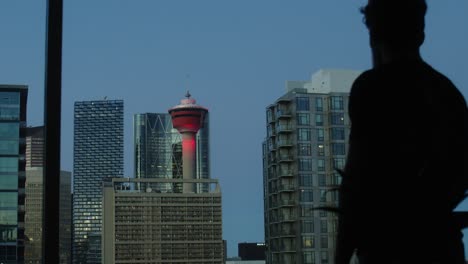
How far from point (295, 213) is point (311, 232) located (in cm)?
165

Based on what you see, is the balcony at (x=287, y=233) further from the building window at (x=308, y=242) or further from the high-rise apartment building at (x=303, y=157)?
the building window at (x=308, y=242)

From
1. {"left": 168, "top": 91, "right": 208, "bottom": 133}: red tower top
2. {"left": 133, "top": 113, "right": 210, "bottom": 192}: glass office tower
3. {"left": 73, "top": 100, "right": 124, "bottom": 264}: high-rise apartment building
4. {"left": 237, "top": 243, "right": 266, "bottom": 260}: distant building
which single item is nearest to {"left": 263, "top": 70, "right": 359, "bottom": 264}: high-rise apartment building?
{"left": 237, "top": 243, "right": 266, "bottom": 260}: distant building

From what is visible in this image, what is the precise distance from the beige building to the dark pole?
60.2 meters

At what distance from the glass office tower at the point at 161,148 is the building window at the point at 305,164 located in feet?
147

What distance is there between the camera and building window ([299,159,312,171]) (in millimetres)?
30811

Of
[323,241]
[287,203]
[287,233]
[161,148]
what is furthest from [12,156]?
[161,148]

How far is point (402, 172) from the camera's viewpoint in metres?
0.49

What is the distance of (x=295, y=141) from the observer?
31047 mm

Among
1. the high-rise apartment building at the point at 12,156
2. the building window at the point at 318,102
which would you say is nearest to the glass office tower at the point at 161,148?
the high-rise apartment building at the point at 12,156

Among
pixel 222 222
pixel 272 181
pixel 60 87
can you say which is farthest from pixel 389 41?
pixel 222 222

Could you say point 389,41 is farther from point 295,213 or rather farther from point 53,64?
point 295,213

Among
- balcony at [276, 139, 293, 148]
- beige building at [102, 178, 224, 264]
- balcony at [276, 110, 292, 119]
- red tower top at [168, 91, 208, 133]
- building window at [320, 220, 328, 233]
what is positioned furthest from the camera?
red tower top at [168, 91, 208, 133]

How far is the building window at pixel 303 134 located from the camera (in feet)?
100

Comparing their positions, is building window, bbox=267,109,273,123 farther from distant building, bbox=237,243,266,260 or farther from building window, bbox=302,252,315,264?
distant building, bbox=237,243,266,260
